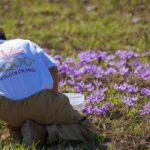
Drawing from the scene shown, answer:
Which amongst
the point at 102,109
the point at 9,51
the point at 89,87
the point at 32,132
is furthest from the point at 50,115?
the point at 89,87

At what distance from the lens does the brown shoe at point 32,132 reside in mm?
→ 4805

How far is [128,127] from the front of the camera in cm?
529

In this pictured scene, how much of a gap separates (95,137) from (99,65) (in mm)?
2142

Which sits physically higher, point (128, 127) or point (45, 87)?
point (45, 87)

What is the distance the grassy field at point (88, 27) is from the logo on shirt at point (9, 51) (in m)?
0.81

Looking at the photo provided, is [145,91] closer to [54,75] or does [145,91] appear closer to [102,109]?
[102,109]

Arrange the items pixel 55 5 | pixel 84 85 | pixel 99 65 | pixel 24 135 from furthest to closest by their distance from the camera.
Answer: pixel 55 5 < pixel 99 65 < pixel 84 85 < pixel 24 135

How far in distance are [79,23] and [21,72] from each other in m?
4.90

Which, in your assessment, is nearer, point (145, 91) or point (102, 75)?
point (145, 91)

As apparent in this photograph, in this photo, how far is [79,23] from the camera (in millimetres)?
9672

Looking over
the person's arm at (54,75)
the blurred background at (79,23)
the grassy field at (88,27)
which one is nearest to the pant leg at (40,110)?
the person's arm at (54,75)

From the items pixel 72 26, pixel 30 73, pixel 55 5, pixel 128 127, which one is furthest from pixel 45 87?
pixel 55 5

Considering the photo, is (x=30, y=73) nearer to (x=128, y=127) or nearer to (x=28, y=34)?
(x=128, y=127)

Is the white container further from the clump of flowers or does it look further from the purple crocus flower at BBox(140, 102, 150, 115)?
the purple crocus flower at BBox(140, 102, 150, 115)
